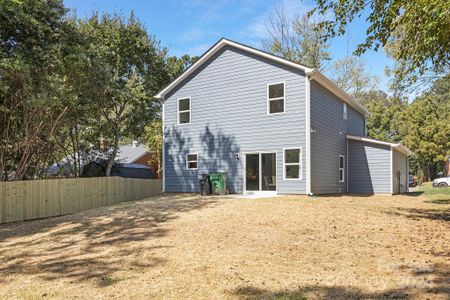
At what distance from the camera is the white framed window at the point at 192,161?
1858cm

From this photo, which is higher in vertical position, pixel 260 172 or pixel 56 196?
pixel 260 172

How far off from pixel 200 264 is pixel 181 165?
1284 centimetres

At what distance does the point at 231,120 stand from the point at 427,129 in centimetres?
2961

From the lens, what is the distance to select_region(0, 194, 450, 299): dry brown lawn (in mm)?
5227

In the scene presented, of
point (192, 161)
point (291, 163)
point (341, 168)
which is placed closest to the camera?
point (291, 163)

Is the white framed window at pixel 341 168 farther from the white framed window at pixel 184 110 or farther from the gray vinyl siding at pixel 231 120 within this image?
the white framed window at pixel 184 110

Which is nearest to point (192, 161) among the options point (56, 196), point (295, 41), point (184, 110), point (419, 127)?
point (184, 110)

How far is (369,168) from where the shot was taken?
800 inches

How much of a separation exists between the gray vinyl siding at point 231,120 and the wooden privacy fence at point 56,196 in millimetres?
3252

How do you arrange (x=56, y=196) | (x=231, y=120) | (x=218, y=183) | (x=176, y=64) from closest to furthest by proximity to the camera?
(x=56, y=196)
(x=218, y=183)
(x=231, y=120)
(x=176, y=64)

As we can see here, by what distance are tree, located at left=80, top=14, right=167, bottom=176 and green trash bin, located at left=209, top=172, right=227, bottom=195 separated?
261 inches

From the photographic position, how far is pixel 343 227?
9.07 m

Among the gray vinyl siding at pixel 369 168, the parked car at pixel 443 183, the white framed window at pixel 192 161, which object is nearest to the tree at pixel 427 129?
the parked car at pixel 443 183

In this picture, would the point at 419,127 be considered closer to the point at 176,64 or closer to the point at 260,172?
the point at 176,64
